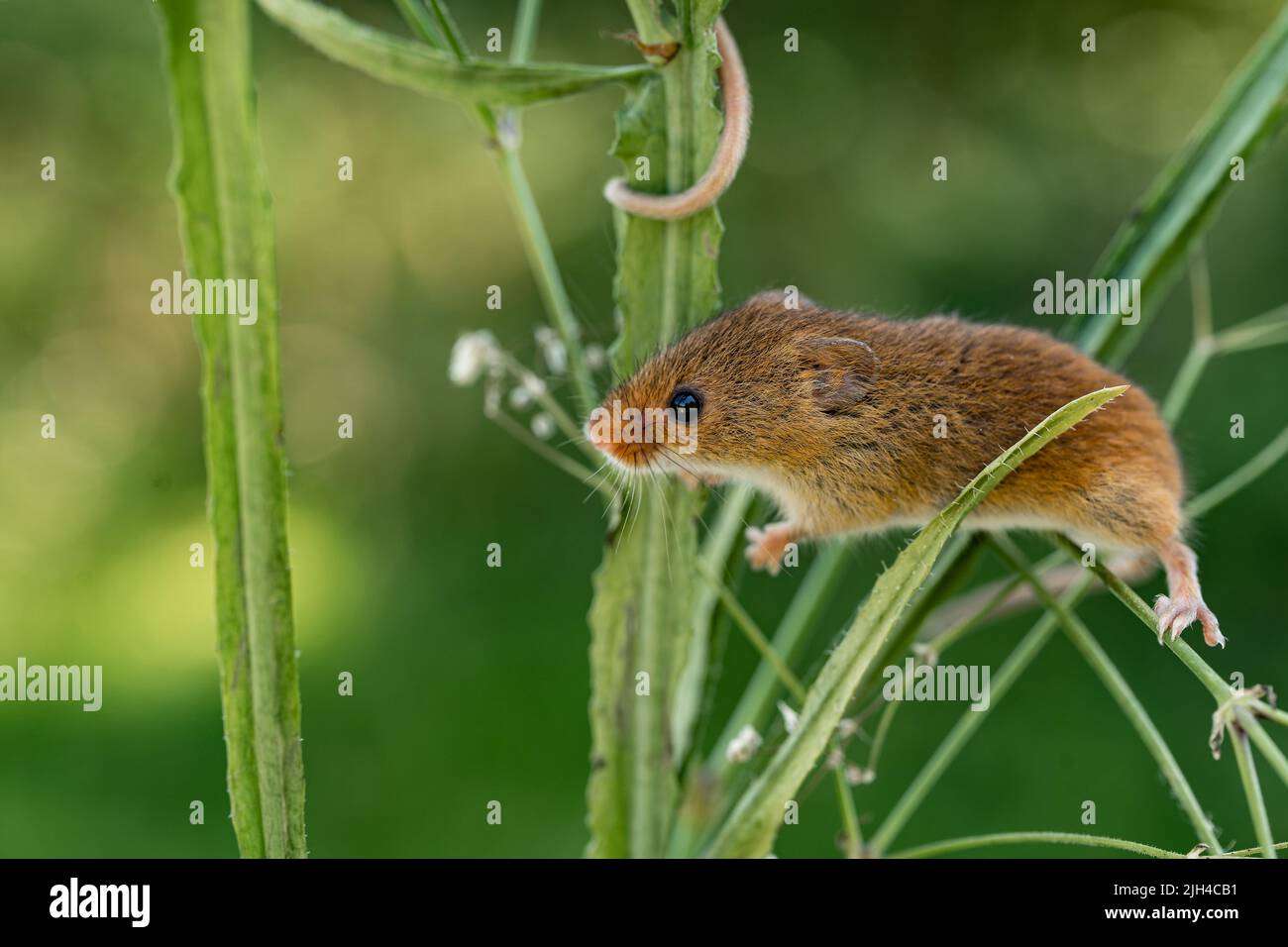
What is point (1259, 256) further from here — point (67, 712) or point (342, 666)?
point (67, 712)

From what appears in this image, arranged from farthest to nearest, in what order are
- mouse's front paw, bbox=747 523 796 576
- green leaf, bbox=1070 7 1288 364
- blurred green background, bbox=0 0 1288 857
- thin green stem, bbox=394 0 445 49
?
blurred green background, bbox=0 0 1288 857 < mouse's front paw, bbox=747 523 796 576 < green leaf, bbox=1070 7 1288 364 < thin green stem, bbox=394 0 445 49

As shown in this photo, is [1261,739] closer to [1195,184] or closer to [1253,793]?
[1253,793]

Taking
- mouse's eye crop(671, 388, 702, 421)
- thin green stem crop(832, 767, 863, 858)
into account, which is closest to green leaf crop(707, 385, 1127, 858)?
thin green stem crop(832, 767, 863, 858)

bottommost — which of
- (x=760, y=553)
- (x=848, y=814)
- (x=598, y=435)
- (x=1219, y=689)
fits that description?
(x=848, y=814)

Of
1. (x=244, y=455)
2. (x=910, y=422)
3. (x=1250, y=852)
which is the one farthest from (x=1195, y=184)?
(x=244, y=455)

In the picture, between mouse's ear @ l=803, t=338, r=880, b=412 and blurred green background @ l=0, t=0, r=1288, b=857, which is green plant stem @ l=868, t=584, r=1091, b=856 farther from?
blurred green background @ l=0, t=0, r=1288, b=857

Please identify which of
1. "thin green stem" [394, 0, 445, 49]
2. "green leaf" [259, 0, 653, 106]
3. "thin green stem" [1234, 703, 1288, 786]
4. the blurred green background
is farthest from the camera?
the blurred green background

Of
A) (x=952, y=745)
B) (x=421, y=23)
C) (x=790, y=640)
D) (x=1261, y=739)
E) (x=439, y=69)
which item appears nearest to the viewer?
(x=1261, y=739)

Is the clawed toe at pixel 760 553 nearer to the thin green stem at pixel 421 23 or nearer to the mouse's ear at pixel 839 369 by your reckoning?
the mouse's ear at pixel 839 369
